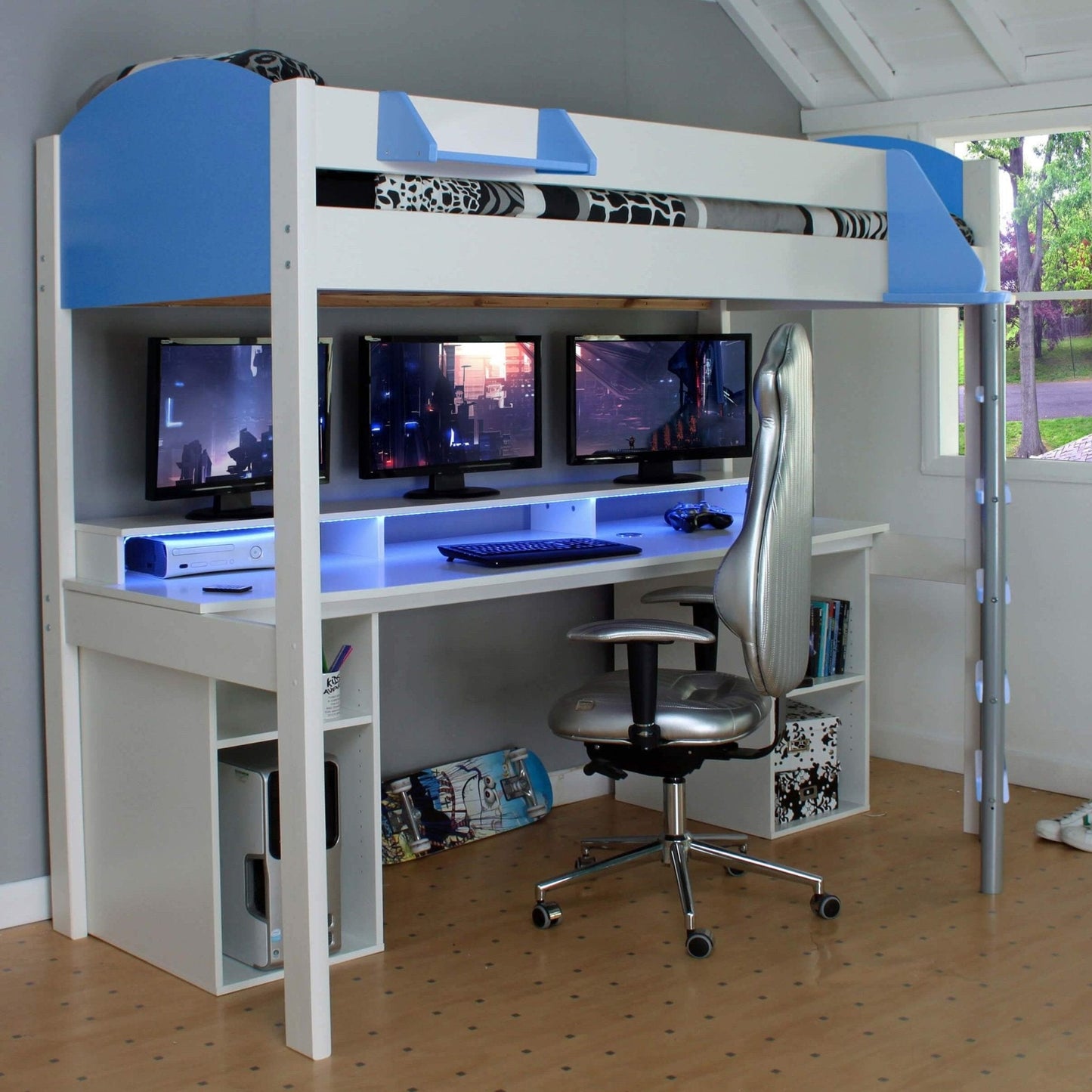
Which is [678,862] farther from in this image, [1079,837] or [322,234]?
[322,234]

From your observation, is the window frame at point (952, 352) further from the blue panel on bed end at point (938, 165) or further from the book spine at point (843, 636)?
the book spine at point (843, 636)

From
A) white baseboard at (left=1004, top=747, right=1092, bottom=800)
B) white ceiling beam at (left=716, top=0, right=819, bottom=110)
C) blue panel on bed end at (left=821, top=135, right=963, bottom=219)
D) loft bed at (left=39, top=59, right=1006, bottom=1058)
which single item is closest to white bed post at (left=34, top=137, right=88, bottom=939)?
loft bed at (left=39, top=59, right=1006, bottom=1058)

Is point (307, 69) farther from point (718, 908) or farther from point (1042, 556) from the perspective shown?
point (1042, 556)

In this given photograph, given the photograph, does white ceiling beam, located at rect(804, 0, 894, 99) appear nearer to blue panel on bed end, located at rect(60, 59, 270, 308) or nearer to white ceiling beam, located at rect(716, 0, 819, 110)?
white ceiling beam, located at rect(716, 0, 819, 110)

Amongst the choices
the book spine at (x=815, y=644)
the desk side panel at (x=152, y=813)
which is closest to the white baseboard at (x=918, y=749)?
the book spine at (x=815, y=644)

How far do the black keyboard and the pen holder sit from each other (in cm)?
43

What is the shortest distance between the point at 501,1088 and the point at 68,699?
52.4 inches

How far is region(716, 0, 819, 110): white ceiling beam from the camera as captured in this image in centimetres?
445

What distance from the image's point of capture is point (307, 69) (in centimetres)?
293

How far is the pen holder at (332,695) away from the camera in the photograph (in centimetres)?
303

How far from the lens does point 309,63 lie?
3.50 meters

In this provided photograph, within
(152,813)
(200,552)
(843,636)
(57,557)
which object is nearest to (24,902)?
(152,813)

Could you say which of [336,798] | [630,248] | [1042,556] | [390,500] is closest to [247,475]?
[390,500]

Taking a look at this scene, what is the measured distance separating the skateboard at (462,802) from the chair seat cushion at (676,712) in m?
0.68
